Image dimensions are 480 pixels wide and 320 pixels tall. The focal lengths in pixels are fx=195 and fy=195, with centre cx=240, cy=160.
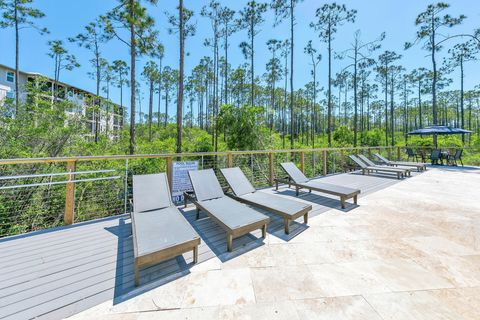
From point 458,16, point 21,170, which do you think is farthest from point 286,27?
point 21,170

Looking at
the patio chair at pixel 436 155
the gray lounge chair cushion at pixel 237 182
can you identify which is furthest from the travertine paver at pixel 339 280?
the patio chair at pixel 436 155

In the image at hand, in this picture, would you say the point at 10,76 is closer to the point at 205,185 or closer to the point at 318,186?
the point at 205,185

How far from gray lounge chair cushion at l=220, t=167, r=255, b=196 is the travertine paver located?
1.35m

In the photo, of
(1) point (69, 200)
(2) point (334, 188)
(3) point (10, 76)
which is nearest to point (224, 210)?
(1) point (69, 200)

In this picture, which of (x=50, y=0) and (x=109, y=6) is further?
(x=50, y=0)

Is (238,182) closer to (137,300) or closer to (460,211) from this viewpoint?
(137,300)

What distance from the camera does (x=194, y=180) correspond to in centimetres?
377

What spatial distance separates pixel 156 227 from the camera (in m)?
2.42

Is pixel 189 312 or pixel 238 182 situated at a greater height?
pixel 238 182

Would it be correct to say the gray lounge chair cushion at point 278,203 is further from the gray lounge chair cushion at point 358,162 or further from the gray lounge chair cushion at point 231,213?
the gray lounge chair cushion at point 358,162

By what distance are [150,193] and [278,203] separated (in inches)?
85.1

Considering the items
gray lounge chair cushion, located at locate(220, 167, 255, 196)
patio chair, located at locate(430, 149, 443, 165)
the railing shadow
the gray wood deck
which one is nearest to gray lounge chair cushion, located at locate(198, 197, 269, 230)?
the gray wood deck

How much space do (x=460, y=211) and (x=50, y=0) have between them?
705 inches

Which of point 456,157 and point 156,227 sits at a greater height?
point 456,157
